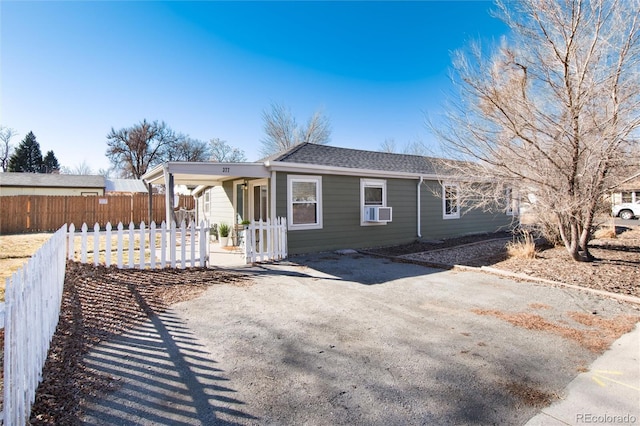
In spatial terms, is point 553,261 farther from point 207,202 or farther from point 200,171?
point 207,202

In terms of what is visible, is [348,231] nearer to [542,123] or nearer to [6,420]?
[542,123]

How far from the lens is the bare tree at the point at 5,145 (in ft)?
125

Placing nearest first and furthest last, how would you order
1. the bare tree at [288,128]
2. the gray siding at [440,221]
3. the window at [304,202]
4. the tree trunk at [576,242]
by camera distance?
the tree trunk at [576,242] → the window at [304,202] → the gray siding at [440,221] → the bare tree at [288,128]

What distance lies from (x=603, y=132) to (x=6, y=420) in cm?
792

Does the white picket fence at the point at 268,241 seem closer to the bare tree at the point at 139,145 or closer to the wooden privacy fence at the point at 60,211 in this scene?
the wooden privacy fence at the point at 60,211

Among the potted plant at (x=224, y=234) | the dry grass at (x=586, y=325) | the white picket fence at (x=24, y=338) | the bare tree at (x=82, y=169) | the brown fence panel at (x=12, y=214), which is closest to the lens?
the white picket fence at (x=24, y=338)

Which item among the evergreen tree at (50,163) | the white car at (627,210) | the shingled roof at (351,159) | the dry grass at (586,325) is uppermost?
the evergreen tree at (50,163)

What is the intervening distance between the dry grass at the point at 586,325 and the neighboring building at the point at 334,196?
3.82 meters

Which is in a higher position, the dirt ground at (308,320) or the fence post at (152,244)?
the fence post at (152,244)

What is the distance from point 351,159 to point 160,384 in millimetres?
9427

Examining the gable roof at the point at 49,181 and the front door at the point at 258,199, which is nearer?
the front door at the point at 258,199

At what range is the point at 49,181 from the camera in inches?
956

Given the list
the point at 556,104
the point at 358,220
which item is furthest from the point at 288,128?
the point at 556,104

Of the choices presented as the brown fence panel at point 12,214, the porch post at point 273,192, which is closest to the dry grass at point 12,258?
the porch post at point 273,192
